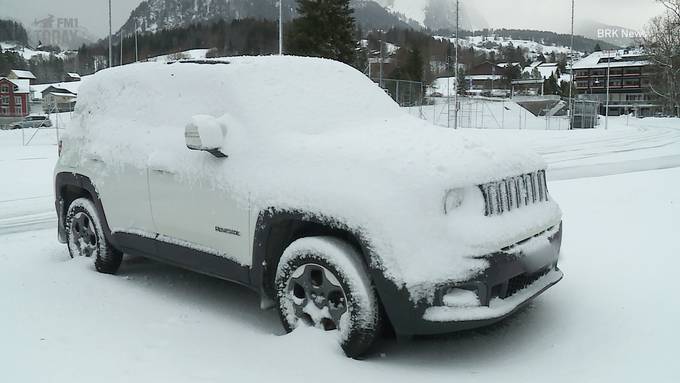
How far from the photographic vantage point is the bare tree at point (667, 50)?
69.1 m

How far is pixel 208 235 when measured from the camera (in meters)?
4.63

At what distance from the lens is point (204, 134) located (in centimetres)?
438

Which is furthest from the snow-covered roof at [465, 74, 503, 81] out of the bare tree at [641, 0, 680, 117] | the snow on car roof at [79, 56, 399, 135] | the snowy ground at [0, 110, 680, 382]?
the snow on car roof at [79, 56, 399, 135]

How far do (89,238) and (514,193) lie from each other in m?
3.93

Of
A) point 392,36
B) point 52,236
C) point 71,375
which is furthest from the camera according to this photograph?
point 392,36

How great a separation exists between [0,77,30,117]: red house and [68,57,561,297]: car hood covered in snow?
327 ft

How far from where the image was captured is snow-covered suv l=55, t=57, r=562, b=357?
3717mm

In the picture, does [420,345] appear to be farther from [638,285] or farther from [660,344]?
[638,285]

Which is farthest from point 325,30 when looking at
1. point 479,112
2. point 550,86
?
point 550,86

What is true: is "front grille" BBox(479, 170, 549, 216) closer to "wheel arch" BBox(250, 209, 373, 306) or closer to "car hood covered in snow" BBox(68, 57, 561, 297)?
"car hood covered in snow" BBox(68, 57, 561, 297)

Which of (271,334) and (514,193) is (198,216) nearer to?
(271,334)

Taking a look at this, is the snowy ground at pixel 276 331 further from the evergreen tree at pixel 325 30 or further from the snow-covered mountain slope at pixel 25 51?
the snow-covered mountain slope at pixel 25 51

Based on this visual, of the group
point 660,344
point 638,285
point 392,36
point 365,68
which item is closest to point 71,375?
point 660,344

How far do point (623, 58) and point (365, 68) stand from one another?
7864 cm
